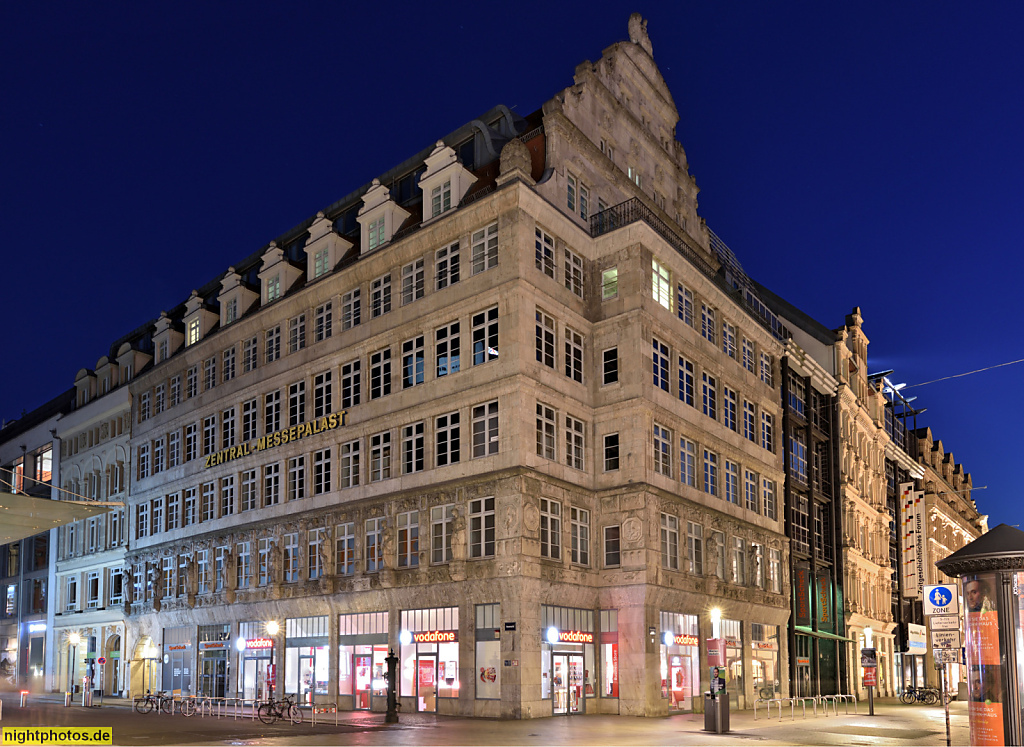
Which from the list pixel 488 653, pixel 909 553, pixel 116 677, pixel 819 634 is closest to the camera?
pixel 488 653

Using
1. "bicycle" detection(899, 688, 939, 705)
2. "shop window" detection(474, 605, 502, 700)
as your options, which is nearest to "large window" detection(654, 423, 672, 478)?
"shop window" detection(474, 605, 502, 700)

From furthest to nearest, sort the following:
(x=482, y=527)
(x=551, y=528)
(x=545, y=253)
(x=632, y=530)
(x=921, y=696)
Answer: (x=921, y=696), (x=545, y=253), (x=632, y=530), (x=551, y=528), (x=482, y=527)

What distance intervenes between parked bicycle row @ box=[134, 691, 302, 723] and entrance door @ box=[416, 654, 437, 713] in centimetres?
503

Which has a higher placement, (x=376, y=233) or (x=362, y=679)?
(x=376, y=233)

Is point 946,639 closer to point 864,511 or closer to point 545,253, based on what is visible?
point 545,253

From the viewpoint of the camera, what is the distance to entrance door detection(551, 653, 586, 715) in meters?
39.4

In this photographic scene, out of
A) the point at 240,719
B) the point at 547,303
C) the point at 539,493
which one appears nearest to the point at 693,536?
the point at 539,493

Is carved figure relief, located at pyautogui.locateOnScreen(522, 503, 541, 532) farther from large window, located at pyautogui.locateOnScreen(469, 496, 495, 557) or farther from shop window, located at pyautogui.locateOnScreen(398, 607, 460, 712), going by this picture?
shop window, located at pyautogui.locateOnScreen(398, 607, 460, 712)

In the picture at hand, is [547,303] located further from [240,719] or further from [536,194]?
[240,719]

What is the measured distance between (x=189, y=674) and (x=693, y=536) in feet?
91.0

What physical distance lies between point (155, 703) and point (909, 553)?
57894 mm

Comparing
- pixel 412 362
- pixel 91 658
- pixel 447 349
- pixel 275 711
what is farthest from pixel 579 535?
pixel 91 658

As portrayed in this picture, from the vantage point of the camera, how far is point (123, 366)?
68.6 metres

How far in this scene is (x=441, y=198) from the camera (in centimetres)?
4516
